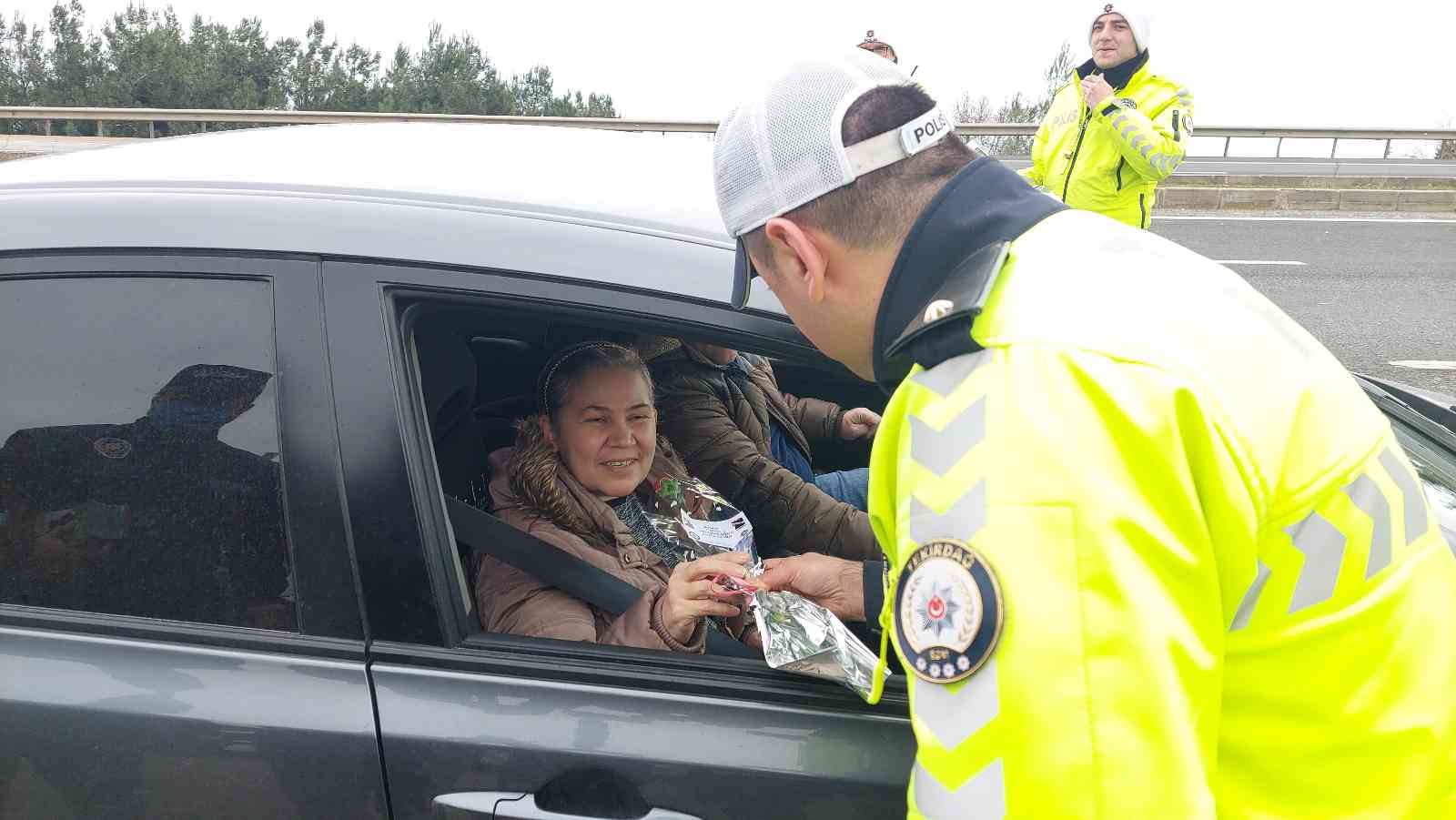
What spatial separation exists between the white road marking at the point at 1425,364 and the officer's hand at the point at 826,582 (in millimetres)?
5530

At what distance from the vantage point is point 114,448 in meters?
1.45

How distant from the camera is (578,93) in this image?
1833 cm

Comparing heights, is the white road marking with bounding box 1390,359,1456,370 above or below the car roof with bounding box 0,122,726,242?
below

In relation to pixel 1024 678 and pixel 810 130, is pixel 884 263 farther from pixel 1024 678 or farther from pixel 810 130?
pixel 1024 678

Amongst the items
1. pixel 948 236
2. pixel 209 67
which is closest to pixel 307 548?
pixel 948 236

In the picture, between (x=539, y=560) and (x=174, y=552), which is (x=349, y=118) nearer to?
(x=539, y=560)

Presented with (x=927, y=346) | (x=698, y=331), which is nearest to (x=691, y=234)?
(x=698, y=331)

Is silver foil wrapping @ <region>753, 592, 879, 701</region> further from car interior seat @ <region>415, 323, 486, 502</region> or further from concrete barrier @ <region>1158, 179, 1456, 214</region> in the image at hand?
concrete barrier @ <region>1158, 179, 1456, 214</region>

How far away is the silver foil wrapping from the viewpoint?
4.51ft

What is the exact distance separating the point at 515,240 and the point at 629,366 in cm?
80

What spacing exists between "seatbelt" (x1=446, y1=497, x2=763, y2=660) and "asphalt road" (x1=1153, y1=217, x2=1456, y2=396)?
5.28 m

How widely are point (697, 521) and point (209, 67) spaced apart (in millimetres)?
23163

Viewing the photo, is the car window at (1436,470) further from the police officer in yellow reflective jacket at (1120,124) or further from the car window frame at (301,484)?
the police officer in yellow reflective jacket at (1120,124)

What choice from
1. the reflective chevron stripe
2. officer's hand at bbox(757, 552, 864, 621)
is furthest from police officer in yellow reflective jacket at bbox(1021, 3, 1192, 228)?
the reflective chevron stripe
